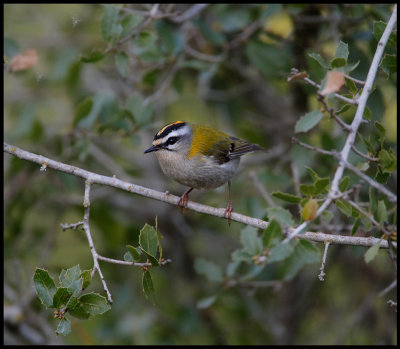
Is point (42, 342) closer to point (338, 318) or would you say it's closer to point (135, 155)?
point (135, 155)

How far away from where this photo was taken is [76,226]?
2451 millimetres

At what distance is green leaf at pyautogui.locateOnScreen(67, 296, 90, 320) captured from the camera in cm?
222

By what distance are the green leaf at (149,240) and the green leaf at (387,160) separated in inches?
43.5

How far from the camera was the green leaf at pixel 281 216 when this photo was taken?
2211 mm

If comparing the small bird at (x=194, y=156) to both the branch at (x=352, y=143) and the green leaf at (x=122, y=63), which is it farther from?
the branch at (x=352, y=143)

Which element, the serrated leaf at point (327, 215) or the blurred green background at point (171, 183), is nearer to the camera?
the serrated leaf at point (327, 215)

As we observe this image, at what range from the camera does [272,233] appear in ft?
6.94

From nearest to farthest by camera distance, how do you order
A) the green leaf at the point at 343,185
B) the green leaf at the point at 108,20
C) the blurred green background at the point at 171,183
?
the green leaf at the point at 343,185 → the green leaf at the point at 108,20 → the blurred green background at the point at 171,183

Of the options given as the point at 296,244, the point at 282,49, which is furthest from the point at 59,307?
the point at 282,49

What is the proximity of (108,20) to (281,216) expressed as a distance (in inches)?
73.7

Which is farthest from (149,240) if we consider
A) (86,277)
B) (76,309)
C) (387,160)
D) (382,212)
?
(387,160)

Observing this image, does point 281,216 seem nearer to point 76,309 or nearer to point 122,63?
point 76,309

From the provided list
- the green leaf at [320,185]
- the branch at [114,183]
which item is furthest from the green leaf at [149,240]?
the green leaf at [320,185]

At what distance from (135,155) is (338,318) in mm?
2752
